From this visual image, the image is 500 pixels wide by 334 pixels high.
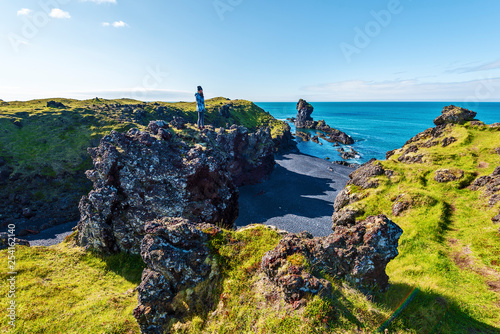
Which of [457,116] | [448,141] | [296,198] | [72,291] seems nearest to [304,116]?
[296,198]

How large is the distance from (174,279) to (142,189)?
465 inches

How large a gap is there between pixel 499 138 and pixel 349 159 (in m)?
59.2

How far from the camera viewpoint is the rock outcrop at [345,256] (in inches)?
392

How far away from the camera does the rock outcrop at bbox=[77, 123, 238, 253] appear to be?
19.2m

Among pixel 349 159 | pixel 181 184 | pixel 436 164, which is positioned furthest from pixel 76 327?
pixel 349 159

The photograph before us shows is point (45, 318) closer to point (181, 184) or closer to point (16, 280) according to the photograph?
point (16, 280)

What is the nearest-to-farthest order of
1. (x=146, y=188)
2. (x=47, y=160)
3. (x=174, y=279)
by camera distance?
(x=174, y=279) < (x=146, y=188) < (x=47, y=160)

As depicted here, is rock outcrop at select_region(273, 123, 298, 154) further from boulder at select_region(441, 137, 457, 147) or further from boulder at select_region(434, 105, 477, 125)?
boulder at select_region(441, 137, 457, 147)

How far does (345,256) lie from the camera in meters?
10.4

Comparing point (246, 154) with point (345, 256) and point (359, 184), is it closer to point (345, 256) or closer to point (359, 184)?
point (359, 184)

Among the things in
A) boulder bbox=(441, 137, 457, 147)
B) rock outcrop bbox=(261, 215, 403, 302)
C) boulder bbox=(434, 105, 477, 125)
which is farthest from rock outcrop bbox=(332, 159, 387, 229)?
boulder bbox=(434, 105, 477, 125)

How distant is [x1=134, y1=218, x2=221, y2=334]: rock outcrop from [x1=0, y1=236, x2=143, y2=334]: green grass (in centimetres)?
269

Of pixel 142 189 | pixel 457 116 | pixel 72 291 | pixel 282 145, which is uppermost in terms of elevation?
pixel 457 116

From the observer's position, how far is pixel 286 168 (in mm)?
76000
